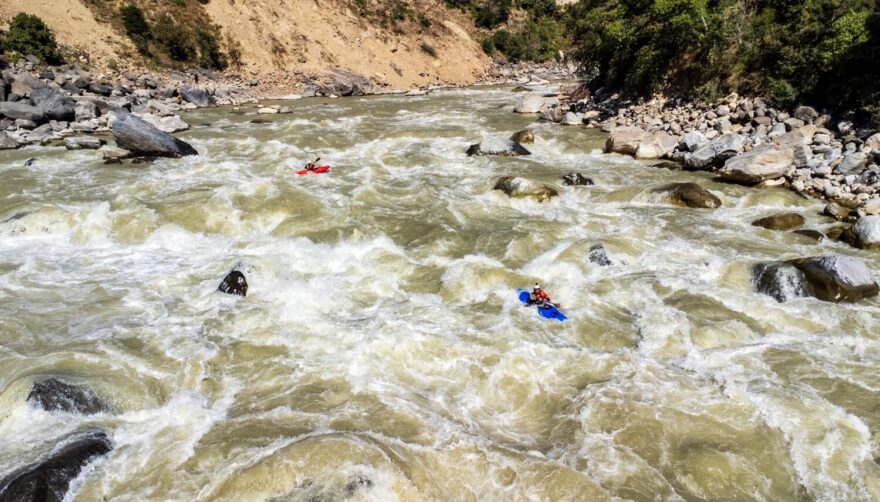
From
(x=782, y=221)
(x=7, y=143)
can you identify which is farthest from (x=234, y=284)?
(x=7, y=143)

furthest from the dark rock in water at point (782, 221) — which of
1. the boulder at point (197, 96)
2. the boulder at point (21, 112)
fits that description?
the boulder at point (197, 96)

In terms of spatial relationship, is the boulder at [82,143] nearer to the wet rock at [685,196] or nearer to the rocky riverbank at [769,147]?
the rocky riverbank at [769,147]

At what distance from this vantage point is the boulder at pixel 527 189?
40.4 feet

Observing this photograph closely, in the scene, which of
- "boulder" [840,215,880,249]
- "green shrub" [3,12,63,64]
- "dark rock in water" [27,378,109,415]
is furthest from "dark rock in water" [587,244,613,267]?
"green shrub" [3,12,63,64]

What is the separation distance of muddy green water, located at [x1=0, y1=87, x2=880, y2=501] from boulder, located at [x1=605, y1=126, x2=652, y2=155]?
3757 mm

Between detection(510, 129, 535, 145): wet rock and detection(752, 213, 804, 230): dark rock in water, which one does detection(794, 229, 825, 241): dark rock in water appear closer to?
detection(752, 213, 804, 230): dark rock in water

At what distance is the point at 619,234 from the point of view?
10.3 metres

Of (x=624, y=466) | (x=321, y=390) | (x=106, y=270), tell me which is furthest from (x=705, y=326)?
(x=106, y=270)

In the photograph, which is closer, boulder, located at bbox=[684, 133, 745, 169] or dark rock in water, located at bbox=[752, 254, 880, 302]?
dark rock in water, located at bbox=[752, 254, 880, 302]

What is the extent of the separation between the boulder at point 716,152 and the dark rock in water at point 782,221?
3650 millimetres

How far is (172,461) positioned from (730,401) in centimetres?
589

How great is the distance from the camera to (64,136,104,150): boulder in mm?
16609

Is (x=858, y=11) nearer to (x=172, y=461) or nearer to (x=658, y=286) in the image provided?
(x=658, y=286)

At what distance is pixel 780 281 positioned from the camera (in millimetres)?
8016
